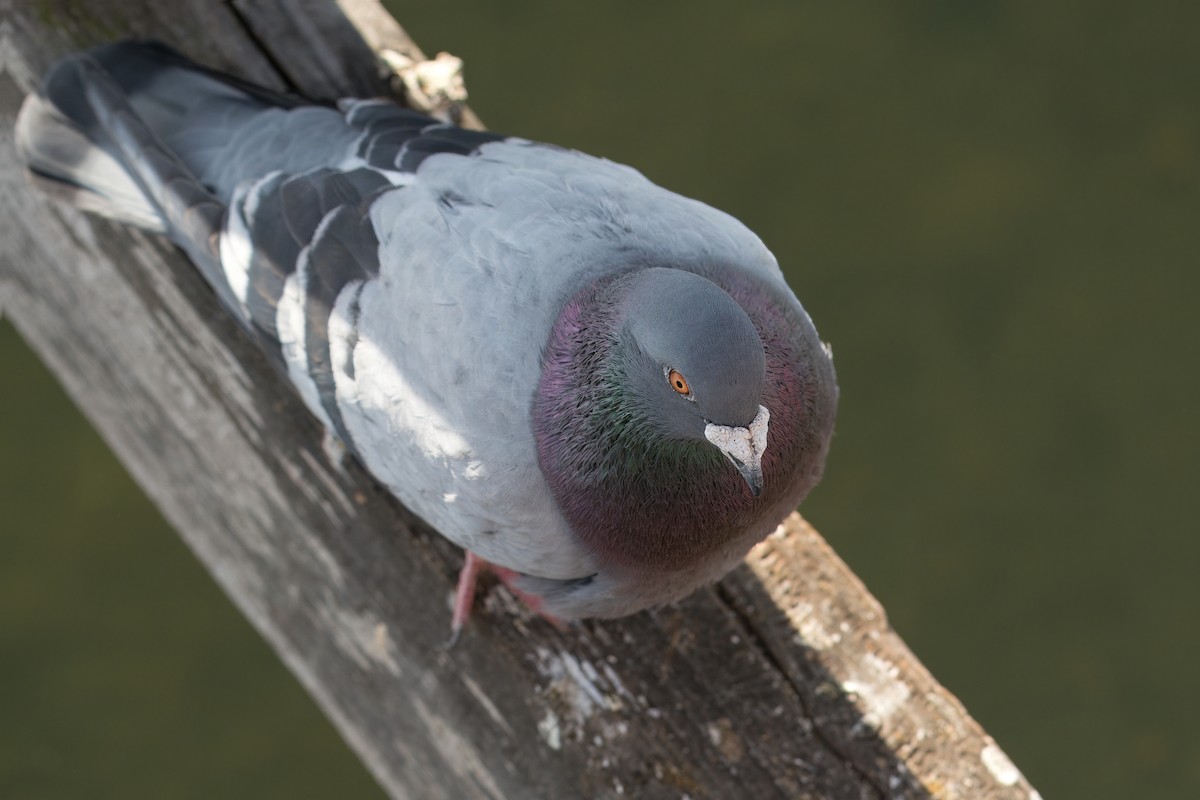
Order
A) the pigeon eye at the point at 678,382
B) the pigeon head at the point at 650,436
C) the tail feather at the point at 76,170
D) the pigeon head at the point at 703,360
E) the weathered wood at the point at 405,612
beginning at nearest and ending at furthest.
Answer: the pigeon head at the point at 703,360 → the pigeon eye at the point at 678,382 → the pigeon head at the point at 650,436 → the weathered wood at the point at 405,612 → the tail feather at the point at 76,170

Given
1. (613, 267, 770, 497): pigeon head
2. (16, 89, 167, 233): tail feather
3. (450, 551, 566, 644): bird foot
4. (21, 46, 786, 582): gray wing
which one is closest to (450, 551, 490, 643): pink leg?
(450, 551, 566, 644): bird foot

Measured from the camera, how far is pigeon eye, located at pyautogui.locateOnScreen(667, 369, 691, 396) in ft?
7.99

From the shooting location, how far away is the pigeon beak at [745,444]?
235cm

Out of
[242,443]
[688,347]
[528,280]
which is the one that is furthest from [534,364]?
[242,443]

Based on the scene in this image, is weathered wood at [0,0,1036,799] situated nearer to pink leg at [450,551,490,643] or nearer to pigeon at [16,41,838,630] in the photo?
pink leg at [450,551,490,643]

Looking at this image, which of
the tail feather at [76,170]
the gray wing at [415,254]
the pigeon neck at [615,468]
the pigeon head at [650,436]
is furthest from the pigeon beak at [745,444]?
the tail feather at [76,170]

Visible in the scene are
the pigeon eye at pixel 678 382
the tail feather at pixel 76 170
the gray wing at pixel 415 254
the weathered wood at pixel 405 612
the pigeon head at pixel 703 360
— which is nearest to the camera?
the pigeon head at pixel 703 360

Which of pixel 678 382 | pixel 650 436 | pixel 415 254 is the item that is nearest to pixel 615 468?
pixel 650 436

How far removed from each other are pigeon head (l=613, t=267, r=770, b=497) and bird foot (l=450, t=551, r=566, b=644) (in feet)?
2.37

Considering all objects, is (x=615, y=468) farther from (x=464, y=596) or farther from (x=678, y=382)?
(x=464, y=596)

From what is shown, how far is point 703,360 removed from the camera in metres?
2.35

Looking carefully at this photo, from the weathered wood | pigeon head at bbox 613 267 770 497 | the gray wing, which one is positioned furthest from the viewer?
the weathered wood

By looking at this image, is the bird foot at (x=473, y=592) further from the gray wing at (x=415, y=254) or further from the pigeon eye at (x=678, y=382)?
the pigeon eye at (x=678, y=382)

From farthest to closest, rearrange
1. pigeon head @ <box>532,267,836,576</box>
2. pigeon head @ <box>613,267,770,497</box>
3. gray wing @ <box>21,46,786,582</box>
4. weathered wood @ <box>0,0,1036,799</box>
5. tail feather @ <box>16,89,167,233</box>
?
tail feather @ <box>16,89,167,233</box>, weathered wood @ <box>0,0,1036,799</box>, gray wing @ <box>21,46,786,582</box>, pigeon head @ <box>532,267,836,576</box>, pigeon head @ <box>613,267,770,497</box>
